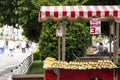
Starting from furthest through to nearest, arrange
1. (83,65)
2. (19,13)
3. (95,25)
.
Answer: (19,13)
(95,25)
(83,65)

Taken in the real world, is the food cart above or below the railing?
above

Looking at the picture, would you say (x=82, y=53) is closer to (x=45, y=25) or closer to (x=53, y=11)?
(x=45, y=25)

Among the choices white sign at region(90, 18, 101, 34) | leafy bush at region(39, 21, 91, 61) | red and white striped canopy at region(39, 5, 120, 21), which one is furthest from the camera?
leafy bush at region(39, 21, 91, 61)

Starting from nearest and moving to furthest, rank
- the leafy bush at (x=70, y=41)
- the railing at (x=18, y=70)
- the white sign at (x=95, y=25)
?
the white sign at (x=95, y=25) < the railing at (x=18, y=70) < the leafy bush at (x=70, y=41)

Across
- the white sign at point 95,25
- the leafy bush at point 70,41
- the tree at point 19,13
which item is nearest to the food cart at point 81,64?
the white sign at point 95,25

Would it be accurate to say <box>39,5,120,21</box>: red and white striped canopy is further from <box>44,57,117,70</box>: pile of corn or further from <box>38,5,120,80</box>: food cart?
<box>44,57,117,70</box>: pile of corn

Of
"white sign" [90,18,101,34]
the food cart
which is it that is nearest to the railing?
the food cart

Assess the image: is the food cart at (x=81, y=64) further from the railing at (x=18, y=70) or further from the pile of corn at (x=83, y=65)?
the railing at (x=18, y=70)

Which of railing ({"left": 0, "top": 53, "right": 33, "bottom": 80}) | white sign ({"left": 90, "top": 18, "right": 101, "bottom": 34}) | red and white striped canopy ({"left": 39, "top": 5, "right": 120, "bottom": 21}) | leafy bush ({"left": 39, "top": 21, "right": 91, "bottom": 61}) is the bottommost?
railing ({"left": 0, "top": 53, "right": 33, "bottom": 80})

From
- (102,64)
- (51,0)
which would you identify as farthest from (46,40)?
(102,64)

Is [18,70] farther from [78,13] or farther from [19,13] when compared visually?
[19,13]

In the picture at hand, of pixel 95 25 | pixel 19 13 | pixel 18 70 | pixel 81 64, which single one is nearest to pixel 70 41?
pixel 18 70

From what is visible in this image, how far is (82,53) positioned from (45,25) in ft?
7.48

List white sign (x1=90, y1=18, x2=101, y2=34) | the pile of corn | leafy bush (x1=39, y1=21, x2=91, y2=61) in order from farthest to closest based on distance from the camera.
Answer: leafy bush (x1=39, y1=21, x2=91, y2=61)
white sign (x1=90, y1=18, x2=101, y2=34)
the pile of corn
